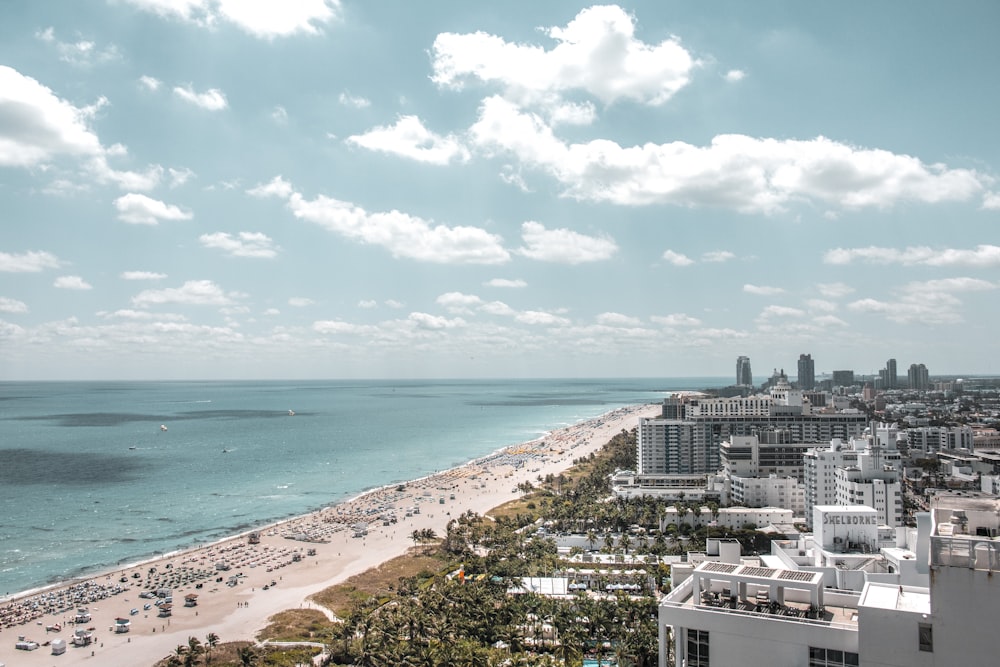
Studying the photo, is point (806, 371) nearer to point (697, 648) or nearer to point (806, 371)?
point (806, 371)

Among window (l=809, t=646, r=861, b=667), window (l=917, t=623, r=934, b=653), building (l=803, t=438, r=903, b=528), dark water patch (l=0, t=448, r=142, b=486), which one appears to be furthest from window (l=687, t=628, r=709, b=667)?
dark water patch (l=0, t=448, r=142, b=486)

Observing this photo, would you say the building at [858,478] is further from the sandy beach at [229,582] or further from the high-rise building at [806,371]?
the high-rise building at [806,371]

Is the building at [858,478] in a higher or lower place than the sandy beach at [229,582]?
higher

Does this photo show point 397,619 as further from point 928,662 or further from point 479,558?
point 928,662

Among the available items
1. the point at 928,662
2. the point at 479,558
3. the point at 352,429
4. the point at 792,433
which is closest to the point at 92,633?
the point at 479,558

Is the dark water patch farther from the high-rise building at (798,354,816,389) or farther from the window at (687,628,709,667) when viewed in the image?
the high-rise building at (798,354,816,389)

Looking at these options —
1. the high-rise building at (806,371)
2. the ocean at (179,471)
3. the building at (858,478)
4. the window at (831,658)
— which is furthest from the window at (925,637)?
the high-rise building at (806,371)

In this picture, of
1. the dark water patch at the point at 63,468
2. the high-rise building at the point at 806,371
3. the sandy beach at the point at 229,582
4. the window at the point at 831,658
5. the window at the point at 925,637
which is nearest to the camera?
the window at the point at 925,637

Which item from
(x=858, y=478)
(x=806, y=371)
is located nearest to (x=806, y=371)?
(x=806, y=371)
